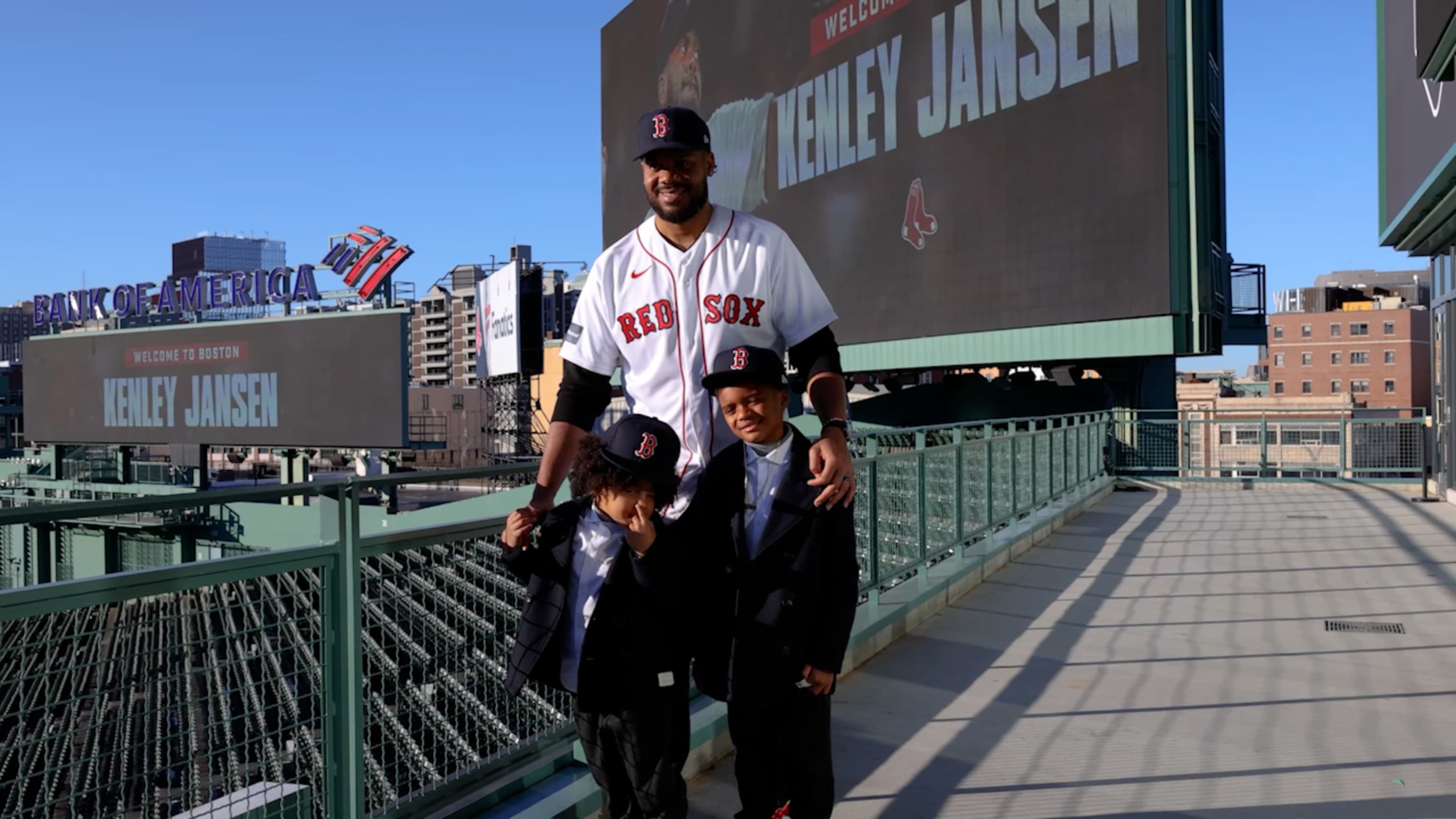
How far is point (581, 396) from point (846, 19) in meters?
19.7

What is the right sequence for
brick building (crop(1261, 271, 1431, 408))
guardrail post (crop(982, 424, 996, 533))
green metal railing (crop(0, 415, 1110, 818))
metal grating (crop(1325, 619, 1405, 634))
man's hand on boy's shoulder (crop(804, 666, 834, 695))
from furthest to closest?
brick building (crop(1261, 271, 1431, 408)), guardrail post (crop(982, 424, 996, 533)), metal grating (crop(1325, 619, 1405, 634)), man's hand on boy's shoulder (crop(804, 666, 834, 695)), green metal railing (crop(0, 415, 1110, 818))

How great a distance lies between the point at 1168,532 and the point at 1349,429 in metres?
8.72

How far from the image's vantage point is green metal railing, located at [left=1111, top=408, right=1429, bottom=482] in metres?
17.4

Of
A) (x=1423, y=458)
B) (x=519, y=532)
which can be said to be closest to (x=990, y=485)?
(x=519, y=532)

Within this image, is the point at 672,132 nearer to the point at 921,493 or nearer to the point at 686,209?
the point at 686,209

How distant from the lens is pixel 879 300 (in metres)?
19.5

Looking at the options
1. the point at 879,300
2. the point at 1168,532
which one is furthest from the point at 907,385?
the point at 1168,532

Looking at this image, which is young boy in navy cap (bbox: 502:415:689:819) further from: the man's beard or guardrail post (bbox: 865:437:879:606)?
guardrail post (bbox: 865:437:879:606)

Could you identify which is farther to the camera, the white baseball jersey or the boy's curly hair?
the white baseball jersey

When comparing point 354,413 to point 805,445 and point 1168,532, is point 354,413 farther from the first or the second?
point 805,445

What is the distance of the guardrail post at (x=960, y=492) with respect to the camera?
7.49 m

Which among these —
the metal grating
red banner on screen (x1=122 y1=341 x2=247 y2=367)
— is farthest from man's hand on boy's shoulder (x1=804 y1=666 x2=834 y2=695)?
A: red banner on screen (x1=122 y1=341 x2=247 y2=367)

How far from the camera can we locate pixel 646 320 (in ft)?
8.74

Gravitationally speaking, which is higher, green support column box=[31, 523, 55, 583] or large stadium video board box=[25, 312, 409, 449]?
large stadium video board box=[25, 312, 409, 449]
